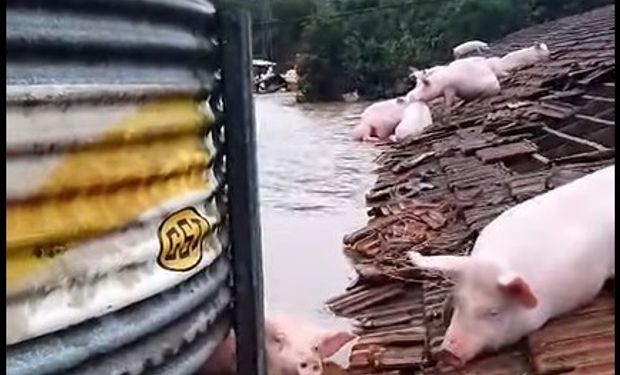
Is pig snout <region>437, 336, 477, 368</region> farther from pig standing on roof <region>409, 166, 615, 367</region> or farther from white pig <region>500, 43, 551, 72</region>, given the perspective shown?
white pig <region>500, 43, 551, 72</region>

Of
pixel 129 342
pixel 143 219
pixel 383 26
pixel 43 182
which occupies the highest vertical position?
pixel 43 182

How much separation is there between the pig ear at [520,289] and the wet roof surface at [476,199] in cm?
8

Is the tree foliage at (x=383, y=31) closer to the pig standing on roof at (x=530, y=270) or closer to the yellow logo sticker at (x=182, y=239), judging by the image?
the pig standing on roof at (x=530, y=270)

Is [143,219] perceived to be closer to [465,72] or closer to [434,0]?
[465,72]

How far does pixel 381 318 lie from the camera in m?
3.84

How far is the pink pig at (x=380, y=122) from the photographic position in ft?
38.7

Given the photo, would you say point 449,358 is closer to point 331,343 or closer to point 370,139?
point 331,343

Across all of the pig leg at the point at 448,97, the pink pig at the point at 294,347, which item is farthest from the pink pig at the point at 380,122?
the pink pig at the point at 294,347

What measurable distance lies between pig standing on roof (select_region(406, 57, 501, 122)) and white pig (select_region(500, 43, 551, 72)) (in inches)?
20.1

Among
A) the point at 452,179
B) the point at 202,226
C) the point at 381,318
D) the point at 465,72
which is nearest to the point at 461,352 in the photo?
the point at 381,318

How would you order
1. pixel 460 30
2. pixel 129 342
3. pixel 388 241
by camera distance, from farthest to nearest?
pixel 460 30, pixel 388 241, pixel 129 342

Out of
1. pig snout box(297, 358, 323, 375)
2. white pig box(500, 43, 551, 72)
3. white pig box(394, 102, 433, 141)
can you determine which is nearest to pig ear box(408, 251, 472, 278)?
pig snout box(297, 358, 323, 375)

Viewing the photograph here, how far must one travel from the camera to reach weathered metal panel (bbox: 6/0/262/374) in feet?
4.04

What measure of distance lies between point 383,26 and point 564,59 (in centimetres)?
1270
